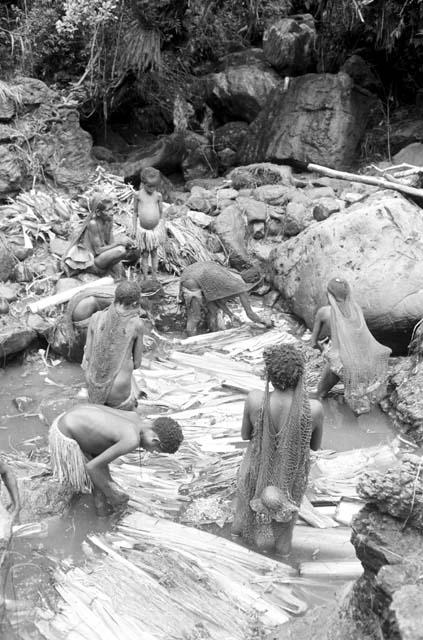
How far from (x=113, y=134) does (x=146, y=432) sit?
10971 millimetres

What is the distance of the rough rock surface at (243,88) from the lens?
1423 centimetres

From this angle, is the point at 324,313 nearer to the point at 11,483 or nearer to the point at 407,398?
the point at 407,398

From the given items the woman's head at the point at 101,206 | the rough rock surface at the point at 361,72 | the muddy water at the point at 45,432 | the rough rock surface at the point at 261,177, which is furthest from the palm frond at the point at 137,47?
the muddy water at the point at 45,432

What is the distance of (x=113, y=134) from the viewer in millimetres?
14648

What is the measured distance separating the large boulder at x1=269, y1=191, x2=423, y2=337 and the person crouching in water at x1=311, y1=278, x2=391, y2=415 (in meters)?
1.08

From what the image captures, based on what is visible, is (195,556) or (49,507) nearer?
(195,556)

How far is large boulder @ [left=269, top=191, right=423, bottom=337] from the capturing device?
26.0ft

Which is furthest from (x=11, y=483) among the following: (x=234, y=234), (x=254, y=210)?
(x=254, y=210)

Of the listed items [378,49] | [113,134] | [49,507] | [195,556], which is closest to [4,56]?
[113,134]

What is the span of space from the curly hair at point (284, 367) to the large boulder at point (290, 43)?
1116 centimetres

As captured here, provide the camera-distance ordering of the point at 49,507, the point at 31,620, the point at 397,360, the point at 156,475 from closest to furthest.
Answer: the point at 31,620 < the point at 49,507 < the point at 156,475 < the point at 397,360

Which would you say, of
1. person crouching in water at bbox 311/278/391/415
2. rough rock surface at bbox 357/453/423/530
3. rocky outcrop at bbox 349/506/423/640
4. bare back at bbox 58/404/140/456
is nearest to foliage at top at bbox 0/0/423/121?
person crouching in water at bbox 311/278/391/415

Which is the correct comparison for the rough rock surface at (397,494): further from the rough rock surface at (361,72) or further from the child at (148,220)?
the rough rock surface at (361,72)

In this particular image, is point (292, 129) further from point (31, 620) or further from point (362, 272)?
point (31, 620)
